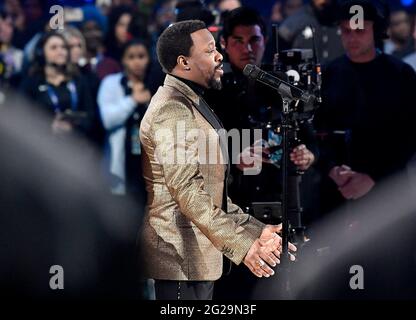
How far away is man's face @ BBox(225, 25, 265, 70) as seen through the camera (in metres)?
5.17

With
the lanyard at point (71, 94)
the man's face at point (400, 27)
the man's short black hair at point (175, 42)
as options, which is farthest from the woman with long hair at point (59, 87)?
the man's short black hair at point (175, 42)

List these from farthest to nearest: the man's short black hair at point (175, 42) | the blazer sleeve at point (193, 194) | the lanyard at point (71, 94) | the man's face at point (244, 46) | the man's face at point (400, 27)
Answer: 1. the man's face at point (400, 27)
2. the lanyard at point (71, 94)
3. the man's face at point (244, 46)
4. the man's short black hair at point (175, 42)
5. the blazer sleeve at point (193, 194)

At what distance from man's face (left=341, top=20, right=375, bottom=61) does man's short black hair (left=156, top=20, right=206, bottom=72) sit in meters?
1.41

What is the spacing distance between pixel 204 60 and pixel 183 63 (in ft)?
0.25

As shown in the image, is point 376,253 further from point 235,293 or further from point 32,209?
point 32,209

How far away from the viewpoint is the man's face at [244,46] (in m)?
5.17

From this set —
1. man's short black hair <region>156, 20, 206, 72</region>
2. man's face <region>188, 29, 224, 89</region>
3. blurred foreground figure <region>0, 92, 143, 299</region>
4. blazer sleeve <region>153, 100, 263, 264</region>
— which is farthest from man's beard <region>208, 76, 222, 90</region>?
blurred foreground figure <region>0, 92, 143, 299</region>

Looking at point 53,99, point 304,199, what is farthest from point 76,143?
point 304,199

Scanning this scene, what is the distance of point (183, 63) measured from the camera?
4.30 metres

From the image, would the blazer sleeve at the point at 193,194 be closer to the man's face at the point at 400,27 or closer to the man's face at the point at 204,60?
the man's face at the point at 204,60

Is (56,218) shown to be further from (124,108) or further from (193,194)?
(193,194)

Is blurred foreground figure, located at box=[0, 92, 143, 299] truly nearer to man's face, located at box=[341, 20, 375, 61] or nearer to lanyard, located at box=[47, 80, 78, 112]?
lanyard, located at box=[47, 80, 78, 112]

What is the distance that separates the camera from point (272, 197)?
201 inches

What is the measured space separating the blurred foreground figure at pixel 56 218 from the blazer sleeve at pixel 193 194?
1999 millimetres
